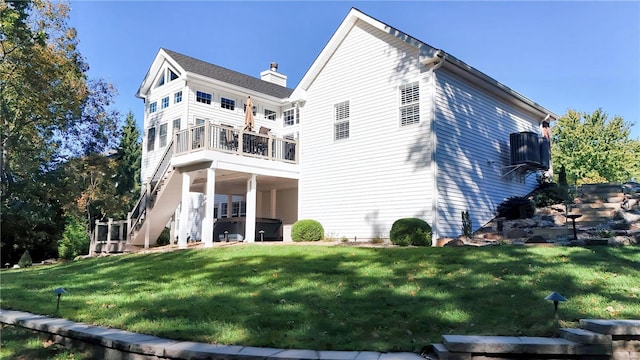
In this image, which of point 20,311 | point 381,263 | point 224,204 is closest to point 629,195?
point 381,263

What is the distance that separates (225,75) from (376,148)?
37.3 ft

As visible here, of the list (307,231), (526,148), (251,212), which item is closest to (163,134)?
(251,212)

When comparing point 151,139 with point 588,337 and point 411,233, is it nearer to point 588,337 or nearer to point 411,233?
point 411,233

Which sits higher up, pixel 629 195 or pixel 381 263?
pixel 629 195

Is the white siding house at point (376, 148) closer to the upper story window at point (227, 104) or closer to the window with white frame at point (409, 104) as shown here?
the window with white frame at point (409, 104)

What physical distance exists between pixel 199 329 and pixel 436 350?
248 cm

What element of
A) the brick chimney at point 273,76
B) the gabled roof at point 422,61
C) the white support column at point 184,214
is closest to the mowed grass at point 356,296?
the white support column at point 184,214

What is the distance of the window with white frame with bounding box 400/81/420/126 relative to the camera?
13.6 meters

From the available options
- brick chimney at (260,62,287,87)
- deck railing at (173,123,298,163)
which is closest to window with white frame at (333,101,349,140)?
deck railing at (173,123,298,163)

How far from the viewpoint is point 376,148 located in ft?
47.3

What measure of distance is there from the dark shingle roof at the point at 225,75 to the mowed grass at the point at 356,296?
13519mm

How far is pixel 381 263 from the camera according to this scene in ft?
27.9

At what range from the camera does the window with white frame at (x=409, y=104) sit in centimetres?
1363

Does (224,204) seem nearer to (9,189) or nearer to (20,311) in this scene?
(9,189)
